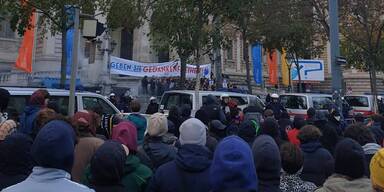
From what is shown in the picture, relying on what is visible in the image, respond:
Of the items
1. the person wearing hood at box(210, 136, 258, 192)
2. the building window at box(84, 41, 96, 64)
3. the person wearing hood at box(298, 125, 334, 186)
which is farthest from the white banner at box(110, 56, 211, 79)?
the person wearing hood at box(210, 136, 258, 192)

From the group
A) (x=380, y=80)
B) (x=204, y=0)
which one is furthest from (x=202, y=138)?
(x=380, y=80)

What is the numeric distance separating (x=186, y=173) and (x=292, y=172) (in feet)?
3.39

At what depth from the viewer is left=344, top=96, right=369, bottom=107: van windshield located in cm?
2259

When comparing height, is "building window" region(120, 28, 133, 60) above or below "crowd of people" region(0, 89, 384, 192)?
above

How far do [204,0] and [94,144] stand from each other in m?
12.3

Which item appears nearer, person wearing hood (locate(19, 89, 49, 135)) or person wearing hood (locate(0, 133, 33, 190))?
person wearing hood (locate(0, 133, 33, 190))

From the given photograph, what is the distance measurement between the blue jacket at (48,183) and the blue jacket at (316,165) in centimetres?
286

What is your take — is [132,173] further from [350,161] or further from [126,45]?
[126,45]

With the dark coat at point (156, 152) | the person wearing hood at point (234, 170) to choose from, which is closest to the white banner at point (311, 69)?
the dark coat at point (156, 152)

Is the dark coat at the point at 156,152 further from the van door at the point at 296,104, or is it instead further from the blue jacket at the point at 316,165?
the van door at the point at 296,104

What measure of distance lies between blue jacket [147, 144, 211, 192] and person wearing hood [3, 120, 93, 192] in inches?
45.1

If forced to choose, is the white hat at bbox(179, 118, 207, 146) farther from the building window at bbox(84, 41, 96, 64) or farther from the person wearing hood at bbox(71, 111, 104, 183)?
the building window at bbox(84, 41, 96, 64)

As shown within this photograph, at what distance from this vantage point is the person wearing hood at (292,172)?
4.05 metres

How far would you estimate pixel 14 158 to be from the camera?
3.76 m
